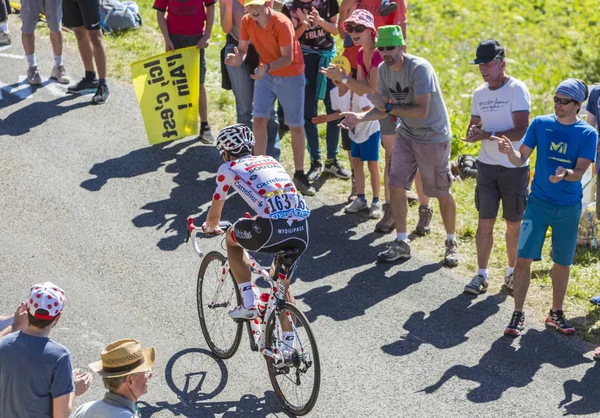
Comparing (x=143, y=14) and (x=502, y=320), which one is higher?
(x=143, y=14)

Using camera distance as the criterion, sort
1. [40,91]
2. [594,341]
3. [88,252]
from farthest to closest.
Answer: [40,91]
[88,252]
[594,341]

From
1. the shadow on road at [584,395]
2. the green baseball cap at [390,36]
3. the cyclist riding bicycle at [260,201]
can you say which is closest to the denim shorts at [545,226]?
the shadow on road at [584,395]

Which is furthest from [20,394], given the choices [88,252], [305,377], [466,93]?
[466,93]

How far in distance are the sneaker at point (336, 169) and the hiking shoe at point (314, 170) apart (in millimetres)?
115

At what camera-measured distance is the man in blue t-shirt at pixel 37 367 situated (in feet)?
16.5

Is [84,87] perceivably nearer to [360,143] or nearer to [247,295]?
[360,143]

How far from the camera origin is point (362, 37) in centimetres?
938

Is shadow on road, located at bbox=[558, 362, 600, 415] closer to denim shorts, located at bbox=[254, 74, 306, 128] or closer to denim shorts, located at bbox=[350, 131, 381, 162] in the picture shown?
denim shorts, located at bbox=[350, 131, 381, 162]

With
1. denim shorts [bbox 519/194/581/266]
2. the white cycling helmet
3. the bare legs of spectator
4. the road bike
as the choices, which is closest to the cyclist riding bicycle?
the white cycling helmet

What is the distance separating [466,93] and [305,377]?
901 centimetres

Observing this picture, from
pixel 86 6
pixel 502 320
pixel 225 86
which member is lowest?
pixel 502 320

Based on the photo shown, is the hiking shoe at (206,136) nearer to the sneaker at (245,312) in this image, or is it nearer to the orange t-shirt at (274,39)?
the orange t-shirt at (274,39)

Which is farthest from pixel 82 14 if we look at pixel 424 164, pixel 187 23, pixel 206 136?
pixel 424 164

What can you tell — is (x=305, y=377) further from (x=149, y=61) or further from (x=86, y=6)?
(x=86, y=6)
